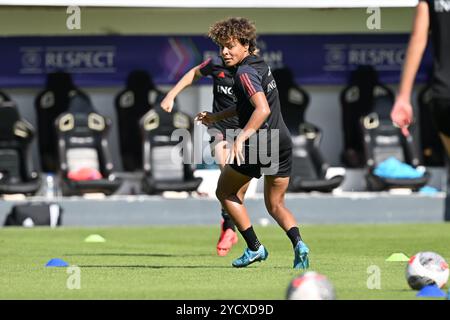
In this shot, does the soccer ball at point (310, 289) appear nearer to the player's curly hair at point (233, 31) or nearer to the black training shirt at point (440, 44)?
the black training shirt at point (440, 44)

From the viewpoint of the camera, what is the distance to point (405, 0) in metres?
23.6

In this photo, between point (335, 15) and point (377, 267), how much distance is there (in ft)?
46.8

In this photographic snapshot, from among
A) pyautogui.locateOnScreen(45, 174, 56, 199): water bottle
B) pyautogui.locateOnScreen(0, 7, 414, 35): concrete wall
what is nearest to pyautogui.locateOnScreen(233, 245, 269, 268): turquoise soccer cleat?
pyautogui.locateOnScreen(45, 174, 56, 199): water bottle

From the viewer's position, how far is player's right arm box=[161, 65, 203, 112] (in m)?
12.7

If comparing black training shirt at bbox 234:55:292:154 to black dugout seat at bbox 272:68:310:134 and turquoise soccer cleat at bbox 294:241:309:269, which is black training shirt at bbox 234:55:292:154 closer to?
turquoise soccer cleat at bbox 294:241:309:269

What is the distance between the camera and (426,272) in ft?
33.1

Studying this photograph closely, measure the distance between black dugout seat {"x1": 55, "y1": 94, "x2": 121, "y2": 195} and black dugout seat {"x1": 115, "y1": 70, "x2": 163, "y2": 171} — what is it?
3.13 ft

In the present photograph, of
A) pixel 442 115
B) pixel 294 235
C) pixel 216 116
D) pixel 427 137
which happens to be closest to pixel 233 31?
pixel 216 116

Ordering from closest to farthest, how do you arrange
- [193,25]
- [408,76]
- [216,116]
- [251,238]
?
[408,76]
[251,238]
[216,116]
[193,25]

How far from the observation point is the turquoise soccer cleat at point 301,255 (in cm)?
1178

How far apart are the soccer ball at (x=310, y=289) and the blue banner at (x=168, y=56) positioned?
1742 centimetres

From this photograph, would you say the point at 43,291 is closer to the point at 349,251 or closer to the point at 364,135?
the point at 349,251

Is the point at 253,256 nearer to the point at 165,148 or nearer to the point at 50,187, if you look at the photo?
the point at 165,148

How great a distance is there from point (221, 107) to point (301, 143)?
10.3m
